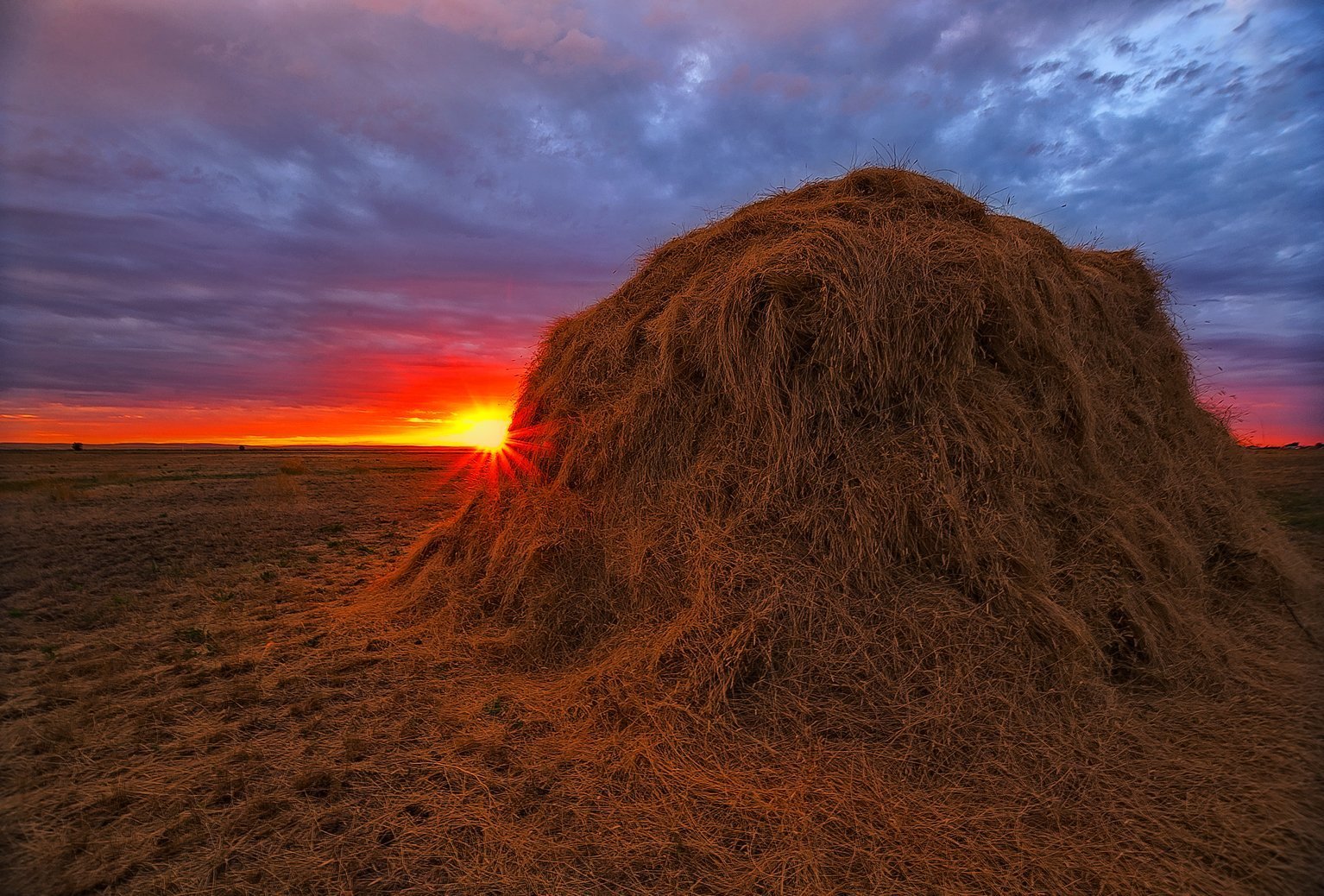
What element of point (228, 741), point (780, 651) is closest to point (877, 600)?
point (780, 651)

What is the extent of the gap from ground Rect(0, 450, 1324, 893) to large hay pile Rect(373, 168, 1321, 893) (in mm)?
539

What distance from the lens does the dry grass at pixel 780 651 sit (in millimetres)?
3254

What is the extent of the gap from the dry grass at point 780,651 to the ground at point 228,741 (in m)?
0.04

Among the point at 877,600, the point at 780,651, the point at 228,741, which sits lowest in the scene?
the point at 228,741

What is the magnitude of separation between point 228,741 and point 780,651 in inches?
179

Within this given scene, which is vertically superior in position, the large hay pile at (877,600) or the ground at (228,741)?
the large hay pile at (877,600)

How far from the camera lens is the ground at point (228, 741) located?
3.24m

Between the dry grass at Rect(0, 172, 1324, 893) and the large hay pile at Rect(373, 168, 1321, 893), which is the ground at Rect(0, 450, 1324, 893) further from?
the large hay pile at Rect(373, 168, 1321, 893)

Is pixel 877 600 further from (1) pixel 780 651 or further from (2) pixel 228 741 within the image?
(2) pixel 228 741

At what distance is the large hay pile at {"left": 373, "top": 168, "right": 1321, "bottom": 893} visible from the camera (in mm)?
3281

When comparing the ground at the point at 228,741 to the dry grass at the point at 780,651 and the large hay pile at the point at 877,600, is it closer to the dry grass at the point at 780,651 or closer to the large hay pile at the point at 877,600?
the dry grass at the point at 780,651

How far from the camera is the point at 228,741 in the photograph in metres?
4.51

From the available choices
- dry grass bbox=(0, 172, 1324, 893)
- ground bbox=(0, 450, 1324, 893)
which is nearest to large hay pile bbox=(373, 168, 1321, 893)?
dry grass bbox=(0, 172, 1324, 893)

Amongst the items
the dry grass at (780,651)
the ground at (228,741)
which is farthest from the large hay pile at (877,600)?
the ground at (228,741)
